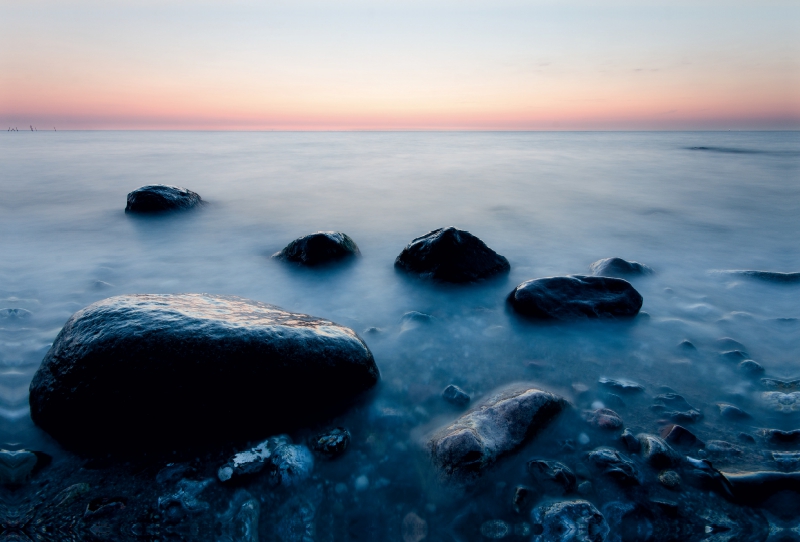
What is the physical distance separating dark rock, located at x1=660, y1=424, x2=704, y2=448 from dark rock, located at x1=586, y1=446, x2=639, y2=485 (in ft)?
1.07

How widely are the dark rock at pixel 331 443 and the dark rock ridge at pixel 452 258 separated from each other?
94.6 inches

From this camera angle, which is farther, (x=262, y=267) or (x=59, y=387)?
(x=262, y=267)

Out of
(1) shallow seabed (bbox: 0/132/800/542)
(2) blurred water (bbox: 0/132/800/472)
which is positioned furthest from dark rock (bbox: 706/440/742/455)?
(2) blurred water (bbox: 0/132/800/472)

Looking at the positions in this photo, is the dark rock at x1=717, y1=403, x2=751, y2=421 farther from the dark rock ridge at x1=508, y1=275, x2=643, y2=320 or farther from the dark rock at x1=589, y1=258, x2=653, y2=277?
the dark rock at x1=589, y1=258, x2=653, y2=277

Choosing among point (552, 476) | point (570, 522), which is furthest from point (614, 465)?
point (570, 522)

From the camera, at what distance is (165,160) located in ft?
59.1

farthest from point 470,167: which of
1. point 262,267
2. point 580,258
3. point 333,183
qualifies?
point 262,267

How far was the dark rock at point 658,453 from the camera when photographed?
7.00 feet

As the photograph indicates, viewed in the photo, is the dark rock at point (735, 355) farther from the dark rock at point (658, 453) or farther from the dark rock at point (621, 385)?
the dark rock at point (658, 453)

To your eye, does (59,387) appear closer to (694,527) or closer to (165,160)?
(694,527)

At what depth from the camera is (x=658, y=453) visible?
2162mm

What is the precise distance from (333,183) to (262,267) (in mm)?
7518

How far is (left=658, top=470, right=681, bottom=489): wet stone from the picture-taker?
2025mm

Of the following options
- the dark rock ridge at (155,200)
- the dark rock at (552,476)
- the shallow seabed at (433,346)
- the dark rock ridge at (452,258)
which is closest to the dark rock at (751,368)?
the shallow seabed at (433,346)
